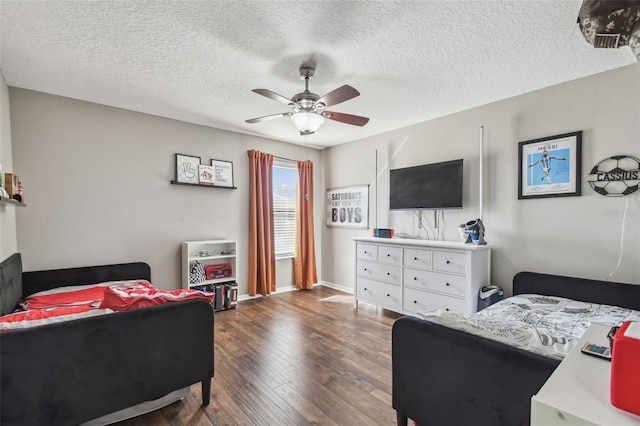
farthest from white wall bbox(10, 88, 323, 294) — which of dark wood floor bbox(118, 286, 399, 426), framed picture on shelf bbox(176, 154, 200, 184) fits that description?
dark wood floor bbox(118, 286, 399, 426)

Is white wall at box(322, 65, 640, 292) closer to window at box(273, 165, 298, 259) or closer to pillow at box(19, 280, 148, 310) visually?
window at box(273, 165, 298, 259)

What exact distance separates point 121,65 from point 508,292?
4360mm

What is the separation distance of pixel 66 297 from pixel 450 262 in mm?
3739

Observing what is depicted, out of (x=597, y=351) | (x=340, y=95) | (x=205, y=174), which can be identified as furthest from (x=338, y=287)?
(x=597, y=351)

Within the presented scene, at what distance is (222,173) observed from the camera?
423 cm

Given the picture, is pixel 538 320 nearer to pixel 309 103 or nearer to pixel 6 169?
pixel 309 103

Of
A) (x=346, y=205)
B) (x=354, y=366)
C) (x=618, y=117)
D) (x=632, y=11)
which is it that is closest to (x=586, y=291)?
(x=618, y=117)

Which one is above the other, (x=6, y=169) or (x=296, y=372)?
(x=6, y=169)

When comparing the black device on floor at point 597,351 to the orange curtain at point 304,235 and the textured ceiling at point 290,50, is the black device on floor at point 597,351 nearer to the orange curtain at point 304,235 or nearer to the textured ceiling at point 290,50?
the textured ceiling at point 290,50

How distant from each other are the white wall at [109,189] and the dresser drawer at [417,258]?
2.51 m

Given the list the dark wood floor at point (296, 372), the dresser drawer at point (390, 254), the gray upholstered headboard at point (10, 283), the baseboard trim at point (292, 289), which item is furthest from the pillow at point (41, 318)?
the dresser drawer at point (390, 254)

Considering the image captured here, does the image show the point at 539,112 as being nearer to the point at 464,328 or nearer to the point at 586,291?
the point at 586,291

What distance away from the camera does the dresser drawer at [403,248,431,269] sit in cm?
326

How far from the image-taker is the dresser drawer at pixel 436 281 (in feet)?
9.79
